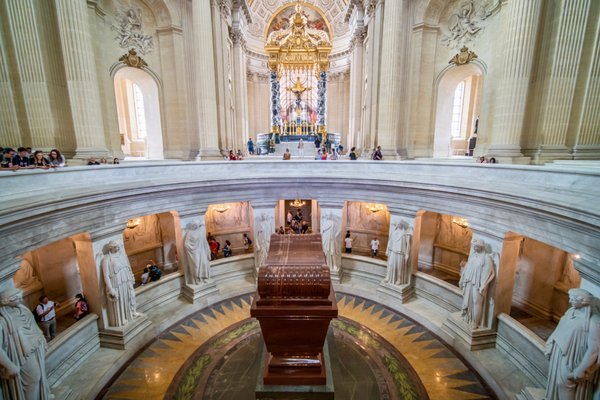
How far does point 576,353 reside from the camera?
3373 millimetres

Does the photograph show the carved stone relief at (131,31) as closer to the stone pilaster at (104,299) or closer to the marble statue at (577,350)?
the stone pilaster at (104,299)

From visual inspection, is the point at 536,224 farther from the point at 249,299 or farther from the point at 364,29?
the point at 364,29

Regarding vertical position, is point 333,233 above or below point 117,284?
above

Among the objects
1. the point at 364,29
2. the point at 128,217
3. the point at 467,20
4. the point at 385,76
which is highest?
the point at 364,29

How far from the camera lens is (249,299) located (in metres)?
Result: 7.79

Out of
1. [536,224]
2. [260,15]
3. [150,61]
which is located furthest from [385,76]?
[260,15]

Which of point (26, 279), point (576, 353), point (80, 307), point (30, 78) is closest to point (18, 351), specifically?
point (80, 307)

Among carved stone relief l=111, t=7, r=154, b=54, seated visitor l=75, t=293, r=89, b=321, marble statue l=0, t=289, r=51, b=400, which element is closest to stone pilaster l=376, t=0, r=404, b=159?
carved stone relief l=111, t=7, r=154, b=54

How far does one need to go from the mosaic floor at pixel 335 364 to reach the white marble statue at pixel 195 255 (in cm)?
118

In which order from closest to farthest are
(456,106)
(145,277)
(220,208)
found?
(145,277) < (220,208) < (456,106)

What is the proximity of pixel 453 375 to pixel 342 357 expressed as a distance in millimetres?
2063

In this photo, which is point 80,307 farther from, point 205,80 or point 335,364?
point 205,80

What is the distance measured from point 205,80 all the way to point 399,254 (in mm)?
9803

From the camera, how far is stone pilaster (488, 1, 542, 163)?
290 inches
